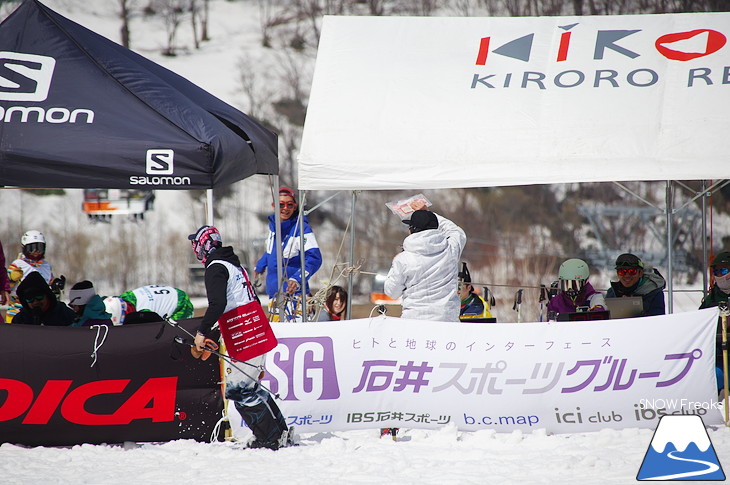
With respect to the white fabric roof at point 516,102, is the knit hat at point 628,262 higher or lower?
lower

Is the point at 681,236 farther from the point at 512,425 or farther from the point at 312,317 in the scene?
the point at 512,425

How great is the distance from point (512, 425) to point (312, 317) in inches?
138

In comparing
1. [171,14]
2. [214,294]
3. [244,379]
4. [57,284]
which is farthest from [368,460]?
[171,14]

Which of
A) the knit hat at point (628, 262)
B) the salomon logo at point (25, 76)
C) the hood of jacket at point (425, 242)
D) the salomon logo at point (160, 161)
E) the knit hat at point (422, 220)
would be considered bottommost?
the knit hat at point (628, 262)

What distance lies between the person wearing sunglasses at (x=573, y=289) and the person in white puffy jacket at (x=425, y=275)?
1.20 m

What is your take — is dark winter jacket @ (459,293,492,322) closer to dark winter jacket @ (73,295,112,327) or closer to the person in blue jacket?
the person in blue jacket

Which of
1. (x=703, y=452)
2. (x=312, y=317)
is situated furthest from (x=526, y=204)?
(x=703, y=452)

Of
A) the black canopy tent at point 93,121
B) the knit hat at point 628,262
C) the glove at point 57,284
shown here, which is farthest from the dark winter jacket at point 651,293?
the glove at point 57,284

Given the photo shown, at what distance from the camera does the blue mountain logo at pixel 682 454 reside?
174 inches

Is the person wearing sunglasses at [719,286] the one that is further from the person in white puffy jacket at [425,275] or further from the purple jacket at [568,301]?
the person in white puffy jacket at [425,275]

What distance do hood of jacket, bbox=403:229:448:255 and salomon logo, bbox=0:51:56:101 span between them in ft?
9.85

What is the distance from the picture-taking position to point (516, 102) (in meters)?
7.84

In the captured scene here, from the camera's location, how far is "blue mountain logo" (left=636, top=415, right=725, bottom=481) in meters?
4.42

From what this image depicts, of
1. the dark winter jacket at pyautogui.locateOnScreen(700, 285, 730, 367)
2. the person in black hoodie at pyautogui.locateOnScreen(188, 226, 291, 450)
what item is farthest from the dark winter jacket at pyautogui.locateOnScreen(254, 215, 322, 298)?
the dark winter jacket at pyautogui.locateOnScreen(700, 285, 730, 367)
